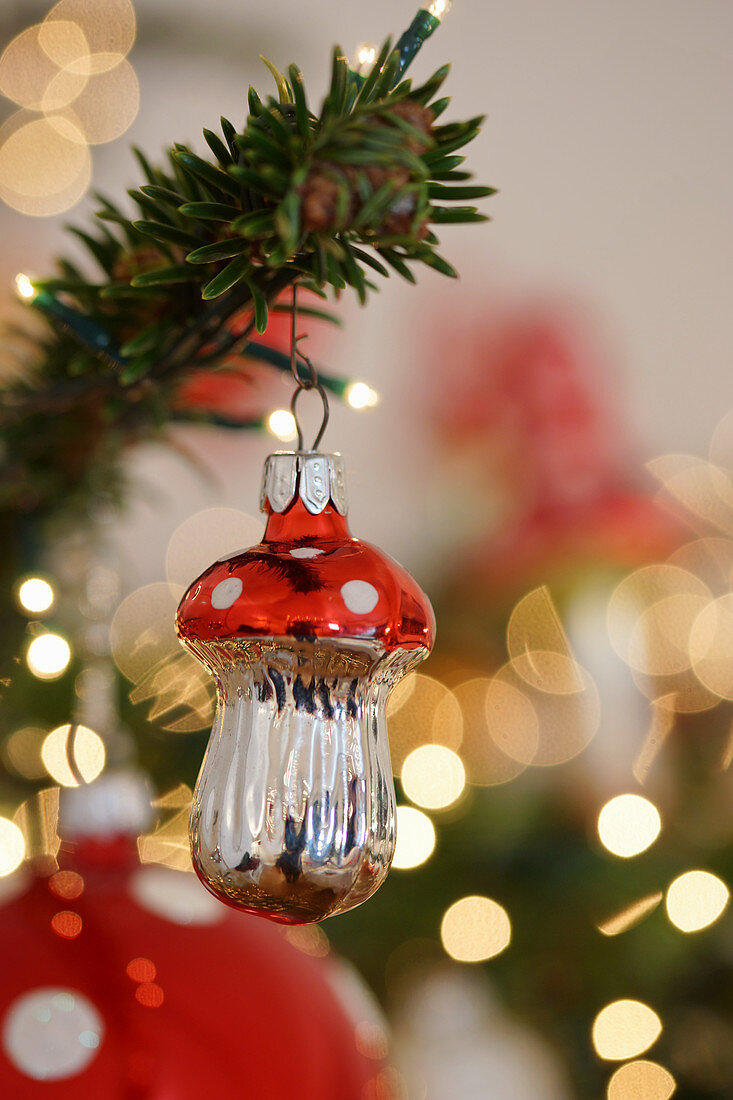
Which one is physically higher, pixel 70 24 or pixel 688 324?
pixel 70 24

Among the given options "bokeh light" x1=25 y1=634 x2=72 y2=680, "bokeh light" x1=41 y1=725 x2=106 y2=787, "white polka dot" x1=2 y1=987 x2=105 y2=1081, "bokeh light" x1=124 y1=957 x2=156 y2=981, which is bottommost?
"white polka dot" x1=2 y1=987 x2=105 y2=1081

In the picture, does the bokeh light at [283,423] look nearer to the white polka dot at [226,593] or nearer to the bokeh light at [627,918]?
the white polka dot at [226,593]

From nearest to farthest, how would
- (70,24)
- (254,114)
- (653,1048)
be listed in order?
(254,114) < (653,1048) < (70,24)

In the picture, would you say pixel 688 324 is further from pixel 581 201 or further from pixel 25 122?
pixel 25 122

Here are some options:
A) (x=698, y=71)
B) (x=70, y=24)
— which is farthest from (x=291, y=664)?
(x=698, y=71)

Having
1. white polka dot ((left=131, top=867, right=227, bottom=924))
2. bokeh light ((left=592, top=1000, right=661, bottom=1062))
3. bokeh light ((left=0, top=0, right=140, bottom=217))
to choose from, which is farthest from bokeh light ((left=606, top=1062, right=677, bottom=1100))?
bokeh light ((left=0, top=0, right=140, bottom=217))

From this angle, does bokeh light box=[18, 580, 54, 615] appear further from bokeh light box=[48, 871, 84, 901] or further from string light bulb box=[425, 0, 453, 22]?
string light bulb box=[425, 0, 453, 22]

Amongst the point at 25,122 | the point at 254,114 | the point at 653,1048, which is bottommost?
the point at 653,1048
